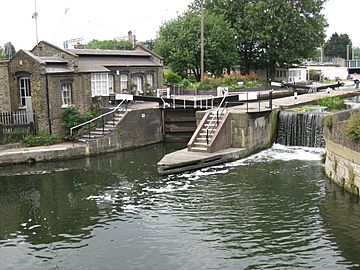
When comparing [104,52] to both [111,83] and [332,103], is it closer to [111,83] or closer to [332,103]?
[111,83]

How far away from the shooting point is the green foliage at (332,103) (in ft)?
104

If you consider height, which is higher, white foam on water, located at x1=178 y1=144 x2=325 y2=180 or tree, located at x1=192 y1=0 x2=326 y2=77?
tree, located at x1=192 y1=0 x2=326 y2=77

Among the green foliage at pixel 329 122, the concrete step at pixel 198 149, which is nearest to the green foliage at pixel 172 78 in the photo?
the concrete step at pixel 198 149

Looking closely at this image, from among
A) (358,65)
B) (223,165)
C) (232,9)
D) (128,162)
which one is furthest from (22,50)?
(358,65)

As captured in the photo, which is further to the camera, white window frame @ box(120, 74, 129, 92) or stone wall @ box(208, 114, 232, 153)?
white window frame @ box(120, 74, 129, 92)

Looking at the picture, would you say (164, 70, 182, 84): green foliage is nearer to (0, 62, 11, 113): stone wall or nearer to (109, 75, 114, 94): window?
(109, 75, 114, 94): window

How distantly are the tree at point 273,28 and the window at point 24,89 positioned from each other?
1041 inches

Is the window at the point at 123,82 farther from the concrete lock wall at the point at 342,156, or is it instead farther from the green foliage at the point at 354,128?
the green foliage at the point at 354,128

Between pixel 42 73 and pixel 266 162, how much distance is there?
13.6m

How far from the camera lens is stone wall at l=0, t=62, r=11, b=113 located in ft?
98.3

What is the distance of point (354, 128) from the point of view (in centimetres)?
1723

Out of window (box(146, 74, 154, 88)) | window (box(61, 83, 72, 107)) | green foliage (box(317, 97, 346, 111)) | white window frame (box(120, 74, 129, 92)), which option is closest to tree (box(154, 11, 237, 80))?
window (box(146, 74, 154, 88))

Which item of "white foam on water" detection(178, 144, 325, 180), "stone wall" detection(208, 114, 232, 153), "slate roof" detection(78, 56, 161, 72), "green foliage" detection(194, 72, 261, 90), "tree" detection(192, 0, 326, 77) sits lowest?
"white foam on water" detection(178, 144, 325, 180)

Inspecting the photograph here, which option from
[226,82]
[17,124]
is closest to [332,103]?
[226,82]
